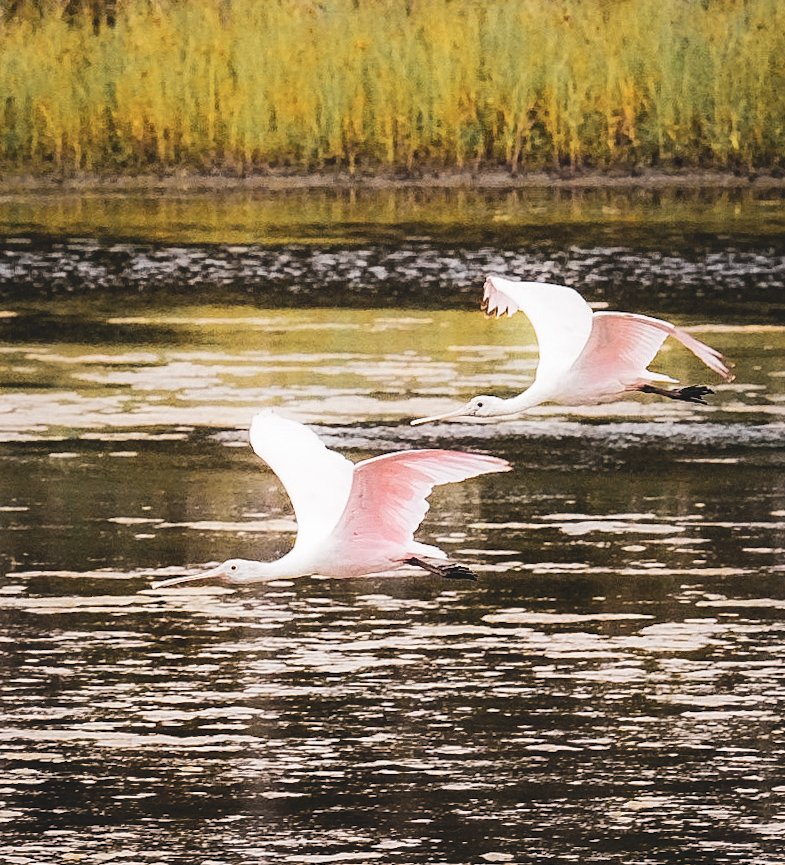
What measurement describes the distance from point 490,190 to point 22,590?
1902 cm

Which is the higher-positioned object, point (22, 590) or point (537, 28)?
point (537, 28)

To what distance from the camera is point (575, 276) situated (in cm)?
2442

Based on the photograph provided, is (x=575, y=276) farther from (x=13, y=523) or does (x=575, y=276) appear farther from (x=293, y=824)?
(x=293, y=824)

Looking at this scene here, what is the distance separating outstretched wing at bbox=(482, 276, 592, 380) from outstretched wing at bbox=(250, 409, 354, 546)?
1.70 meters

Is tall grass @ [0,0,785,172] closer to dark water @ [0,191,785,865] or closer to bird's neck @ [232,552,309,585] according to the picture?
dark water @ [0,191,785,865]

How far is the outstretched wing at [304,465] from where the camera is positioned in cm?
1000

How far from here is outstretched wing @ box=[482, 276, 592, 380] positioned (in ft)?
38.7

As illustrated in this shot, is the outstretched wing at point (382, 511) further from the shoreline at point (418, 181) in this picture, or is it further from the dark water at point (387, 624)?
the shoreline at point (418, 181)

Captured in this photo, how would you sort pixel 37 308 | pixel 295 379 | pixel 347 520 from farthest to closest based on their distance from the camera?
pixel 37 308 < pixel 295 379 < pixel 347 520

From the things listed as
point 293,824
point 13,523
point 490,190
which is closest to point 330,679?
point 293,824

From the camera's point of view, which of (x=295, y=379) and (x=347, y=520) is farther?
(x=295, y=379)

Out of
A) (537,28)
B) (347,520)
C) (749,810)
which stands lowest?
(749,810)

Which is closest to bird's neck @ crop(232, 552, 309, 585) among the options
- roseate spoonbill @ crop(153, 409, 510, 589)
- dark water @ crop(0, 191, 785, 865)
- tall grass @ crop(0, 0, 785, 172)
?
roseate spoonbill @ crop(153, 409, 510, 589)

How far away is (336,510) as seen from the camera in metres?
10.2
